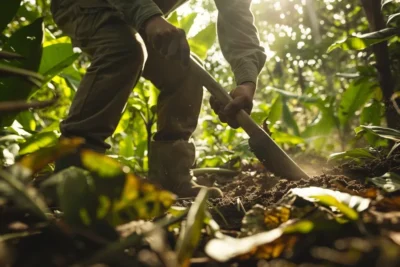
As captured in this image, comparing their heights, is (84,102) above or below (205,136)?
above

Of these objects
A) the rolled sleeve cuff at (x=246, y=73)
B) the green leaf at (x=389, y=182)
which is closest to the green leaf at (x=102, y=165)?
the green leaf at (x=389, y=182)

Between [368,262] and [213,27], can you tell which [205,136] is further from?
[368,262]

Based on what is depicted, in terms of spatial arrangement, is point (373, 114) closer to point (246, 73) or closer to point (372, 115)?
point (372, 115)

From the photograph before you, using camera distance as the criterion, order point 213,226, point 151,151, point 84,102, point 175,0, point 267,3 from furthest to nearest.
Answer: point 267,3
point 151,151
point 175,0
point 84,102
point 213,226

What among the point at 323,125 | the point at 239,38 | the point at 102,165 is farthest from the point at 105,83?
the point at 323,125

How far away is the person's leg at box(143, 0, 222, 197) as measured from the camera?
189 cm

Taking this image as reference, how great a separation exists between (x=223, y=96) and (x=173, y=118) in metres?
0.43

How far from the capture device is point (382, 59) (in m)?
1.83

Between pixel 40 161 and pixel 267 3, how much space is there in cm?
814

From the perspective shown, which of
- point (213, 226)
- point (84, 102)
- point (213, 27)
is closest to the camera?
point (213, 226)

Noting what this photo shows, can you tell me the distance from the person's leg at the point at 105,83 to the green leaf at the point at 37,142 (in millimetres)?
117

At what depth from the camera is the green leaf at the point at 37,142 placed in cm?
144

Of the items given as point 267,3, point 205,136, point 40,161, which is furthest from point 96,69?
point 267,3

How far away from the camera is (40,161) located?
551 millimetres
